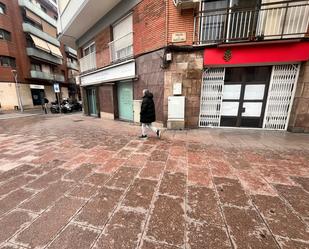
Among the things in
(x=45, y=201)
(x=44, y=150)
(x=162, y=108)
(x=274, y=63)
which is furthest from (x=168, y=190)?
(x=274, y=63)

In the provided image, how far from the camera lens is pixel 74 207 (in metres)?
2.11

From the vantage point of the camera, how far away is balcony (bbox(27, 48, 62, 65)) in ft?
65.3

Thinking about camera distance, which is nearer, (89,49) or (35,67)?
(89,49)

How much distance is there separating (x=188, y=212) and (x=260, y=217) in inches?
35.1

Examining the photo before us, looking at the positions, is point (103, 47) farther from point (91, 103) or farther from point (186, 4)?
point (186, 4)

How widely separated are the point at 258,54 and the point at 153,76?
13.0 ft

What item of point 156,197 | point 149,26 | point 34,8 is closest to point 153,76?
point 149,26

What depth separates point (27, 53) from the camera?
784 inches

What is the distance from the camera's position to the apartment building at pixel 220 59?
17.2ft

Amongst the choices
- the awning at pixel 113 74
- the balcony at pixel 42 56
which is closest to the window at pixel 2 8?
the balcony at pixel 42 56

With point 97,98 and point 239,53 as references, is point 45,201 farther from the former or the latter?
point 97,98

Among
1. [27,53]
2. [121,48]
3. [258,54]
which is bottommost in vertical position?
[258,54]

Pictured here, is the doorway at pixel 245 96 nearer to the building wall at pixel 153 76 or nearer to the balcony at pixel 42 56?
the building wall at pixel 153 76

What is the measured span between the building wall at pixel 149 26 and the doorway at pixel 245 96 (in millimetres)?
3094
